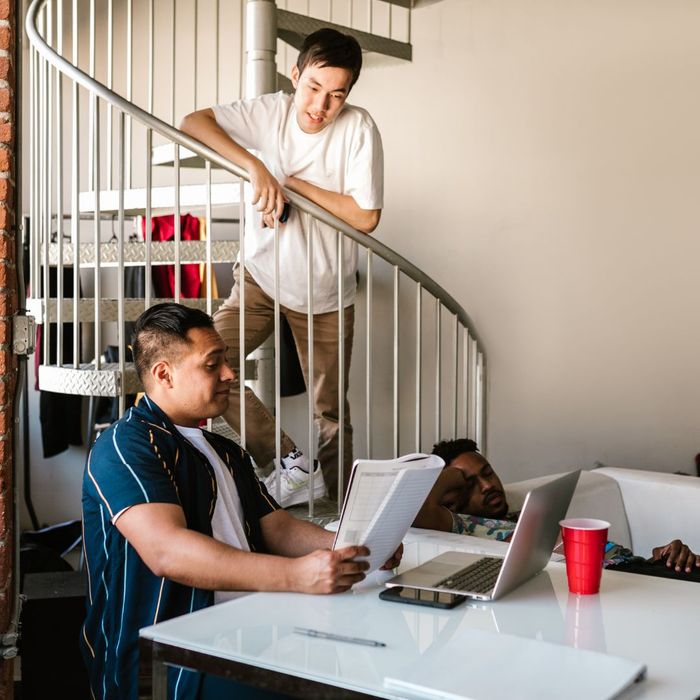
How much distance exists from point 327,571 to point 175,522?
0.31 meters

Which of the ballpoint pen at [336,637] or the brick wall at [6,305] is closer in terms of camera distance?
the ballpoint pen at [336,637]

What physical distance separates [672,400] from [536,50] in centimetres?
167

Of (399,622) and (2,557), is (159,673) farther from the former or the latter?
(2,557)

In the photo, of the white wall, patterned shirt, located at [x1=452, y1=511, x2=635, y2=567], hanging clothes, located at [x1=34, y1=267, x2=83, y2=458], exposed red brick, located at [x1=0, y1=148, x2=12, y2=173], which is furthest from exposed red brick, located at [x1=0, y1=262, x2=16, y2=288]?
hanging clothes, located at [x1=34, y1=267, x2=83, y2=458]

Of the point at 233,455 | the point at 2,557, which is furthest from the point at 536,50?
the point at 2,557

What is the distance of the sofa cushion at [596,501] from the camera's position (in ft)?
10.4

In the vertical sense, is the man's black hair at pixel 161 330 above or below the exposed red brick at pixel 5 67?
below

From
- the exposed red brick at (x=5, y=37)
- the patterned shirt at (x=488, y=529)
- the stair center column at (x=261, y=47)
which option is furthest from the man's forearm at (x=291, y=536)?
the stair center column at (x=261, y=47)

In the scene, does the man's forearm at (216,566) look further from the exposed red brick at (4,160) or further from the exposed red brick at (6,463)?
the exposed red brick at (4,160)

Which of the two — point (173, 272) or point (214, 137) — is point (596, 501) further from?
point (173, 272)

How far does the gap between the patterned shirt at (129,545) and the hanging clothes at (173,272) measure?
318 centimetres

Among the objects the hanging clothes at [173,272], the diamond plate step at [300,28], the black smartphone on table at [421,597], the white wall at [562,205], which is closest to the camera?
the black smartphone on table at [421,597]

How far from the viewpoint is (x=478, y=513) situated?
2949mm

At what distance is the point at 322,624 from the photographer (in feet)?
4.83
